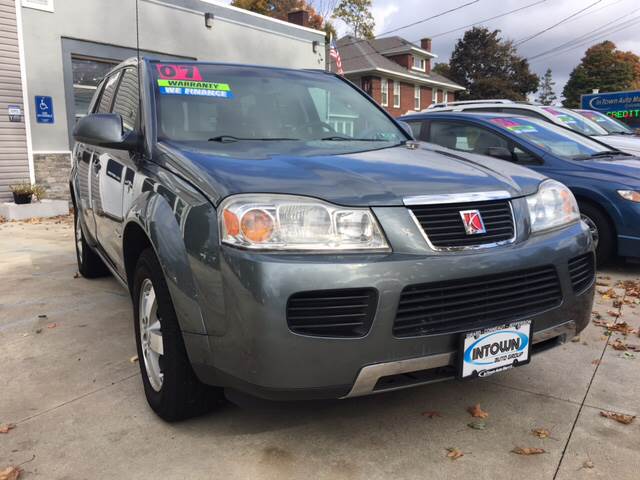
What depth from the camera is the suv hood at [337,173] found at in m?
2.13

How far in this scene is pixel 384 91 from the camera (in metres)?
31.3

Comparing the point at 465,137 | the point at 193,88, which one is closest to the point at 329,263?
the point at 193,88

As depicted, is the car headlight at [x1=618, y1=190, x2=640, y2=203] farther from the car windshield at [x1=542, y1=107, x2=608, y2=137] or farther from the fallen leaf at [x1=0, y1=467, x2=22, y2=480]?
the fallen leaf at [x1=0, y1=467, x2=22, y2=480]

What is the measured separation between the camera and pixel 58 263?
6.04 meters

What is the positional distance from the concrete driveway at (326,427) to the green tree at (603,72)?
6973 cm

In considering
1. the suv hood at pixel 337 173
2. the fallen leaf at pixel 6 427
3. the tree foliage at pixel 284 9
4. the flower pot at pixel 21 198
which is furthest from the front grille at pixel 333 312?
the tree foliage at pixel 284 9

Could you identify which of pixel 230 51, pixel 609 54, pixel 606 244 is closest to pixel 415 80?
pixel 230 51

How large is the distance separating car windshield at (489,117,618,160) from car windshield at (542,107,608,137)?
2067 millimetres

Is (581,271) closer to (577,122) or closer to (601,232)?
(601,232)

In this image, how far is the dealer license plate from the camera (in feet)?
7.16

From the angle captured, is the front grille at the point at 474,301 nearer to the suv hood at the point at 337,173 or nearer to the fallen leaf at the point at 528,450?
the suv hood at the point at 337,173

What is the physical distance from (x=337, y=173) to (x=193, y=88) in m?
1.27

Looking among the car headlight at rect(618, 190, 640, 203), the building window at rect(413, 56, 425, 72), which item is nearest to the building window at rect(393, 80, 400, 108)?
the building window at rect(413, 56, 425, 72)

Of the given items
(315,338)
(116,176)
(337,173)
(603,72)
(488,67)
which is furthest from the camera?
(603,72)
